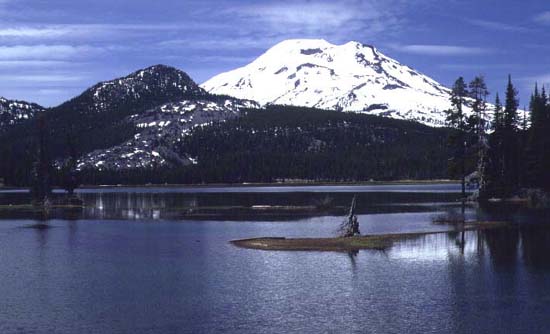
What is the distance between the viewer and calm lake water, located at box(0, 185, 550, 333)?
151ft

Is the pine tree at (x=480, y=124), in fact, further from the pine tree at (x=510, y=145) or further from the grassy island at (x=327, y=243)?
the grassy island at (x=327, y=243)

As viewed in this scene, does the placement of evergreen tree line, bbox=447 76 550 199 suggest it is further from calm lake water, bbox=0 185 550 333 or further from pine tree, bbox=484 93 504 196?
calm lake water, bbox=0 185 550 333

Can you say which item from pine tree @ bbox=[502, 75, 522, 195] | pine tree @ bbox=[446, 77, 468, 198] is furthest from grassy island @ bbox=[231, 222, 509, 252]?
pine tree @ bbox=[502, 75, 522, 195]

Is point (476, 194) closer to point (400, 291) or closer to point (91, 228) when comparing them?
point (91, 228)

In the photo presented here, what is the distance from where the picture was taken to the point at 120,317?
48031 mm

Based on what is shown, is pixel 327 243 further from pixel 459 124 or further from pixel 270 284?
pixel 459 124

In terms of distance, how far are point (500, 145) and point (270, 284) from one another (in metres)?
123

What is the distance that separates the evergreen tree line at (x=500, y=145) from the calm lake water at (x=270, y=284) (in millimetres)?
58572

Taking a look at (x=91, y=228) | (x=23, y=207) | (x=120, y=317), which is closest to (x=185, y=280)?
(x=120, y=317)

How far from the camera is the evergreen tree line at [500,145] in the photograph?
157m

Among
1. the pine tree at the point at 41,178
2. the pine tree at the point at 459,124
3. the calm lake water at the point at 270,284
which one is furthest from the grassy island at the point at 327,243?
the pine tree at the point at 41,178

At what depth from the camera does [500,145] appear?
549 feet

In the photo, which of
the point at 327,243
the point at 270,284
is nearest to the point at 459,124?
the point at 327,243

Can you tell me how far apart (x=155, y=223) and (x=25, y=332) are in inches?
3171
